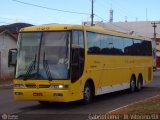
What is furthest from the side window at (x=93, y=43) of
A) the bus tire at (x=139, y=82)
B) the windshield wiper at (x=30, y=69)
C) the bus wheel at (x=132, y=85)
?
the bus tire at (x=139, y=82)

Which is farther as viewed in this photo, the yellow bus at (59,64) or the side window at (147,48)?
the side window at (147,48)

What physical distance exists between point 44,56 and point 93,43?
2754 mm

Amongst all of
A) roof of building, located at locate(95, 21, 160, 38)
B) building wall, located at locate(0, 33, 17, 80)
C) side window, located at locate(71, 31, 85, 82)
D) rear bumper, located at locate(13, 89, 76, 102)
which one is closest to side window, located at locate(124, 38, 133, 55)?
side window, located at locate(71, 31, 85, 82)

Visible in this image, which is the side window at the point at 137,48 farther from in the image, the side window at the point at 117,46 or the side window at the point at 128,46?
the side window at the point at 117,46

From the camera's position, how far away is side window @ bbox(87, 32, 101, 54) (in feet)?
60.5

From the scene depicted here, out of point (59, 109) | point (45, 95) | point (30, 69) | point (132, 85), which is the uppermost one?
point (30, 69)

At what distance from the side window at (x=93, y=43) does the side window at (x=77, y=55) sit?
0.67 m

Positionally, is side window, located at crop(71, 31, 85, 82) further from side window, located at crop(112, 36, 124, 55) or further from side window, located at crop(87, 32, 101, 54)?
side window, located at crop(112, 36, 124, 55)

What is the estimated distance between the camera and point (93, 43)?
18906 mm

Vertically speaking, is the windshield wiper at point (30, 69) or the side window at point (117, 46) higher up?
the side window at point (117, 46)

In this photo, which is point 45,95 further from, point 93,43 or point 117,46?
point 117,46

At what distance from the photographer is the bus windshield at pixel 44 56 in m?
16.6

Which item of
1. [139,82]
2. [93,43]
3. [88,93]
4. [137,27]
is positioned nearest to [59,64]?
[88,93]

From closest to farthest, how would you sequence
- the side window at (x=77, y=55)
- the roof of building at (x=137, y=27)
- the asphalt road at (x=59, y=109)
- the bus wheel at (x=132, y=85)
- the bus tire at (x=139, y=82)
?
the asphalt road at (x=59, y=109)
the side window at (x=77, y=55)
the bus wheel at (x=132, y=85)
the bus tire at (x=139, y=82)
the roof of building at (x=137, y=27)
